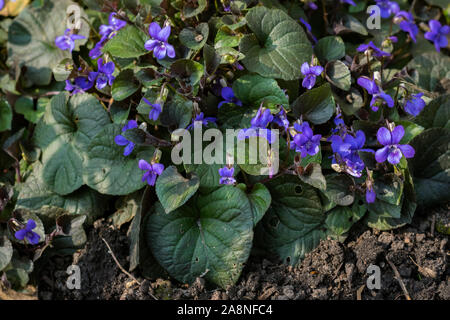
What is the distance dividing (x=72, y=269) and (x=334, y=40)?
1.73 m

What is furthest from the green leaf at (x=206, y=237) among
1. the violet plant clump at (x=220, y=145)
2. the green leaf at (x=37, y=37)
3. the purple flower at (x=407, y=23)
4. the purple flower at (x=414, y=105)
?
the purple flower at (x=407, y=23)

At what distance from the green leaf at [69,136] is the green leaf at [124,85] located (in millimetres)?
167

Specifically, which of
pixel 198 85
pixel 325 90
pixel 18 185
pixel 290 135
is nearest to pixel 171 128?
pixel 198 85

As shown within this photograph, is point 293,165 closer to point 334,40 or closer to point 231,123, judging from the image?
point 231,123

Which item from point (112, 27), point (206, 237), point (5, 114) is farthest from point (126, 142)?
point (5, 114)

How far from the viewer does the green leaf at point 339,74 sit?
8.87ft

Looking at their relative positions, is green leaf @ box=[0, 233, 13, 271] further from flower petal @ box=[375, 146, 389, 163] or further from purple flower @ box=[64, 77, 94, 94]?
flower petal @ box=[375, 146, 389, 163]

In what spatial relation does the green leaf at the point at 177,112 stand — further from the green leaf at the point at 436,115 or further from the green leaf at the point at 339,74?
the green leaf at the point at 436,115

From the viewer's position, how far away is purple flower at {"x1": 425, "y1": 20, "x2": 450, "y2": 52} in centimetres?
311

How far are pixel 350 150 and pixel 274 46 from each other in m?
0.64

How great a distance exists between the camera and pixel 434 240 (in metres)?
2.59

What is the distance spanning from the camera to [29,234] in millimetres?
2578

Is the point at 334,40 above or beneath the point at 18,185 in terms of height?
above

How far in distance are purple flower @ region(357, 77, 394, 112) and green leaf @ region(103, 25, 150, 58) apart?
1.05 metres
